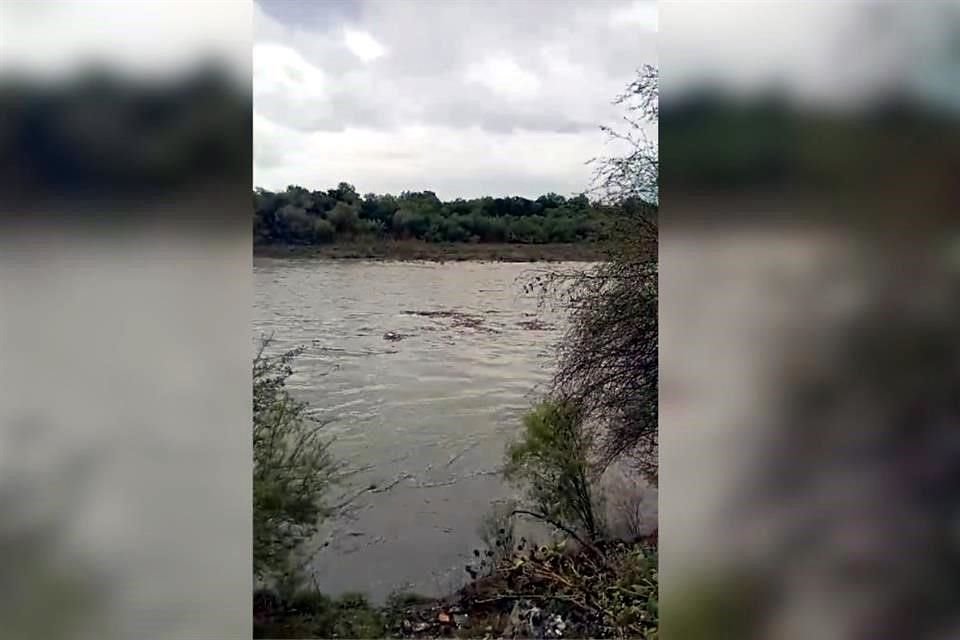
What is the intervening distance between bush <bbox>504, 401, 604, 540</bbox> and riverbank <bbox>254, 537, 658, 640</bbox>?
0.10 m

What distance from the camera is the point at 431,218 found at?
2230mm

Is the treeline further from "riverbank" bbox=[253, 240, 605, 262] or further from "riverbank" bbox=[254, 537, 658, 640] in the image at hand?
"riverbank" bbox=[254, 537, 658, 640]

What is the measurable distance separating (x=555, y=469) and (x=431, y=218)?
77 cm

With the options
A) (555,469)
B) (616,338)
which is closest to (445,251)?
(616,338)

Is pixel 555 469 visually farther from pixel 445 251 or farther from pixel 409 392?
pixel 445 251

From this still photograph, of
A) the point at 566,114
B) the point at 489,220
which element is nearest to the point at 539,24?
the point at 566,114
